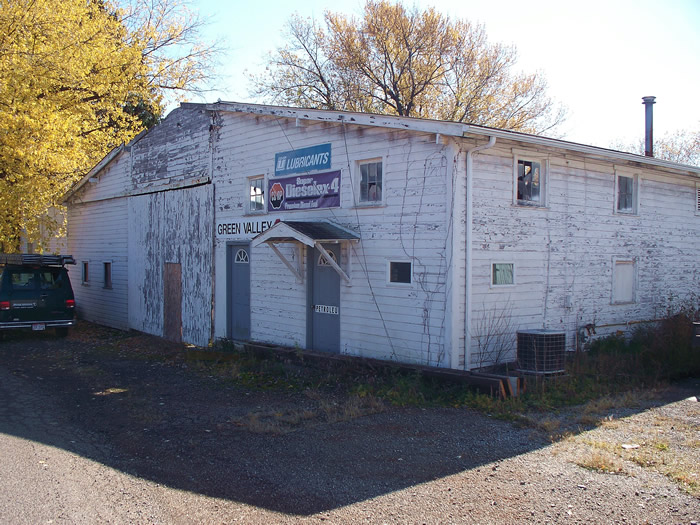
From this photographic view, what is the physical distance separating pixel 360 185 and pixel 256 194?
11.3 ft

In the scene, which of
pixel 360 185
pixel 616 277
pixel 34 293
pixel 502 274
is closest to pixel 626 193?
pixel 616 277

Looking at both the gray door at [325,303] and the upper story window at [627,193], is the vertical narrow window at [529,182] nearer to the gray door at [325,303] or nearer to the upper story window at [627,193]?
the upper story window at [627,193]

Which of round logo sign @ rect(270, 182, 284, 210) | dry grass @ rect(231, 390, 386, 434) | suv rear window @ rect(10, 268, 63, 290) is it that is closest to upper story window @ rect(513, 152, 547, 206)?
dry grass @ rect(231, 390, 386, 434)

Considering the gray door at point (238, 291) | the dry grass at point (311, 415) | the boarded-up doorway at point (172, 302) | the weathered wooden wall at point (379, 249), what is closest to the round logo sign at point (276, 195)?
the weathered wooden wall at point (379, 249)

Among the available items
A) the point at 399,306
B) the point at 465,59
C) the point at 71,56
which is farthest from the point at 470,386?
the point at 465,59

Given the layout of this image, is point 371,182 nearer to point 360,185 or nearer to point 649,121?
point 360,185

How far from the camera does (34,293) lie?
49.9ft

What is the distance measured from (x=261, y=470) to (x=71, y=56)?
15.4 metres

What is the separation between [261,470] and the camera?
5988 mm

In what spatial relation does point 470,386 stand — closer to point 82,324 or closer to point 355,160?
point 355,160

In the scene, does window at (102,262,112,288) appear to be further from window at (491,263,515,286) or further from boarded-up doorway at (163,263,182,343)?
window at (491,263,515,286)

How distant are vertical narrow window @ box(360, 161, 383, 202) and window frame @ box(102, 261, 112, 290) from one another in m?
11.5

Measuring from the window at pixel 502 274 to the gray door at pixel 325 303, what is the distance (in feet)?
9.61

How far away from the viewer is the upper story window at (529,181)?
1034cm
